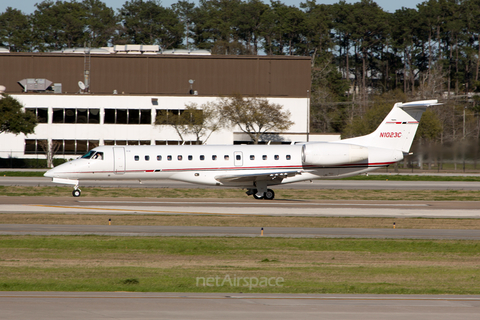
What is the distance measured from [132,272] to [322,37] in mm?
110154

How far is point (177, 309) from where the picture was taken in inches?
367

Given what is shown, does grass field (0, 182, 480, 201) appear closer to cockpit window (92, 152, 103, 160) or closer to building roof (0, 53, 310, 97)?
cockpit window (92, 152, 103, 160)

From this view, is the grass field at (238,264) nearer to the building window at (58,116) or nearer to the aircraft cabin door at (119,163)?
the aircraft cabin door at (119,163)

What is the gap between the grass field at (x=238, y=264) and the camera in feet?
38.1

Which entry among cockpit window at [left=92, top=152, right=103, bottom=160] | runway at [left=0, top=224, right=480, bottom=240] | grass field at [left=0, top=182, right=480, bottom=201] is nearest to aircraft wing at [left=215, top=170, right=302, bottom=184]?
grass field at [left=0, top=182, right=480, bottom=201]

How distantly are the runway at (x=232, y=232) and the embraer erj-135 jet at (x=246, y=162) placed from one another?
33.3 feet

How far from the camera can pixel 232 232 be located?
19281 mm

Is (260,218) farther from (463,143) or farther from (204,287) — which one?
(463,143)

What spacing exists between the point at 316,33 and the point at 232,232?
10368 cm

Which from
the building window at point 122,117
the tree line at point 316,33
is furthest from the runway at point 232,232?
the tree line at point 316,33

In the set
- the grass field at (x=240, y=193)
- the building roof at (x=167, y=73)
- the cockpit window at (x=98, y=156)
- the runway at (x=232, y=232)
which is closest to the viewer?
the runway at (x=232, y=232)

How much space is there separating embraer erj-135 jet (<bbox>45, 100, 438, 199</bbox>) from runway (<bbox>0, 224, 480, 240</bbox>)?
10157 millimetres

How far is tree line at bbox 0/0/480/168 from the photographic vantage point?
358 feet

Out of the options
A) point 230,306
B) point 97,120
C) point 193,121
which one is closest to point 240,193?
point 230,306
